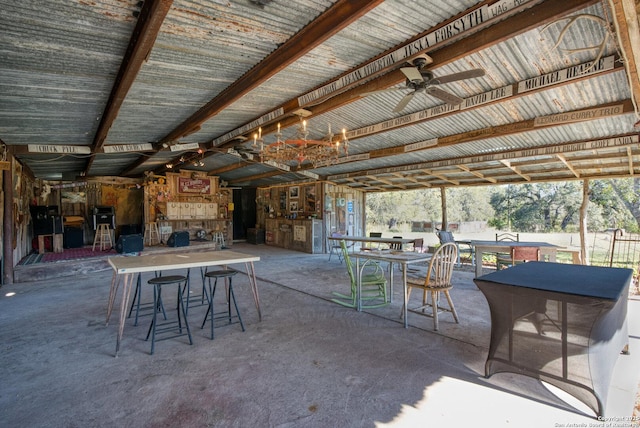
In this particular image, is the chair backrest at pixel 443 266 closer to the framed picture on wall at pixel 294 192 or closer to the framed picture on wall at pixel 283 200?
the framed picture on wall at pixel 294 192

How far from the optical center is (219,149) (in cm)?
851

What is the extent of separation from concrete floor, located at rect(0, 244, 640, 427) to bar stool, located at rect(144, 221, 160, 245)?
→ 24.4 ft

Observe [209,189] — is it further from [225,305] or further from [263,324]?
[263,324]

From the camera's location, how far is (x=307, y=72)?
4164 mm

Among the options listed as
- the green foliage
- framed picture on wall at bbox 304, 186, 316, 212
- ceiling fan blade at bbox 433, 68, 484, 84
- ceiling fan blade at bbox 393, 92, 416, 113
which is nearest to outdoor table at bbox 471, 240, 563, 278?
ceiling fan blade at bbox 393, 92, 416, 113

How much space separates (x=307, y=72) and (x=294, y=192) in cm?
930

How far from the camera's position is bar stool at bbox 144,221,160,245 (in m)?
11.8

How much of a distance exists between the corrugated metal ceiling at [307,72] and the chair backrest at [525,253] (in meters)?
2.03

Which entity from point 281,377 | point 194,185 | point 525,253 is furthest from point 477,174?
point 194,185

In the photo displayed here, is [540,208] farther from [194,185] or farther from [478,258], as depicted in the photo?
[194,185]

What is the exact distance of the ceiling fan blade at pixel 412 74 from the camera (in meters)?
3.25

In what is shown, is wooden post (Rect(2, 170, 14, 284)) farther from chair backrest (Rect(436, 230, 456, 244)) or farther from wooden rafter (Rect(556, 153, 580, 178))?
wooden rafter (Rect(556, 153, 580, 178))

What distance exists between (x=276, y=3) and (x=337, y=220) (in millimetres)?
10296

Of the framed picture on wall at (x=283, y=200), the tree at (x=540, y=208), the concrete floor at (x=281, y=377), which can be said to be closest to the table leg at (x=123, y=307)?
the concrete floor at (x=281, y=377)
